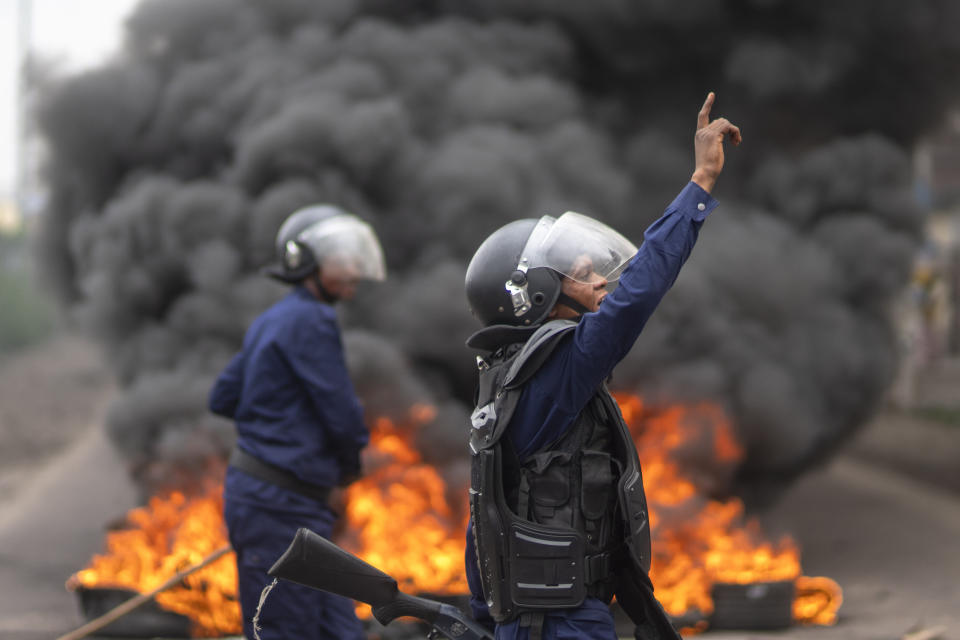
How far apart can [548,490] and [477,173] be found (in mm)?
6629

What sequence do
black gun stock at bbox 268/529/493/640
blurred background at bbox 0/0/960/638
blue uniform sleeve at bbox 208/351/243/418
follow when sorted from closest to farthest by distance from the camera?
→ black gun stock at bbox 268/529/493/640, blue uniform sleeve at bbox 208/351/243/418, blurred background at bbox 0/0/960/638

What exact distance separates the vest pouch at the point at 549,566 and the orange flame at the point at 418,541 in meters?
3.27

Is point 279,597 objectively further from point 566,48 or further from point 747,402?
point 566,48

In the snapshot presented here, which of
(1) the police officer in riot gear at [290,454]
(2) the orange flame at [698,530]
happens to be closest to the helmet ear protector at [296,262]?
(1) the police officer in riot gear at [290,454]

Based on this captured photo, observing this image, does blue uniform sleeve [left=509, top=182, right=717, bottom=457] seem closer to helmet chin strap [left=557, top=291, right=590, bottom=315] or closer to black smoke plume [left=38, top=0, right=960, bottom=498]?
helmet chin strap [left=557, top=291, right=590, bottom=315]

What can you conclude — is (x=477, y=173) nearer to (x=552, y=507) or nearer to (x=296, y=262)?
(x=296, y=262)

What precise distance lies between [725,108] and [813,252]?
7.07 feet

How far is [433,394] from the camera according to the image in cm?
867

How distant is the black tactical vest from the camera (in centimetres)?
264

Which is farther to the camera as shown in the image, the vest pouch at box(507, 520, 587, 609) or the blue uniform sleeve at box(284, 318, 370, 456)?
the blue uniform sleeve at box(284, 318, 370, 456)

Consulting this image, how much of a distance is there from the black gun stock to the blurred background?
4.43m

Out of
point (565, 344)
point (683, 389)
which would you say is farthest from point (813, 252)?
point (565, 344)

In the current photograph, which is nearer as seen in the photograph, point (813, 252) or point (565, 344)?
point (565, 344)

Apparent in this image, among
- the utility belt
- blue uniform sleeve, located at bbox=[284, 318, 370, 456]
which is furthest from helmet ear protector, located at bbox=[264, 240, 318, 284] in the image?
the utility belt
